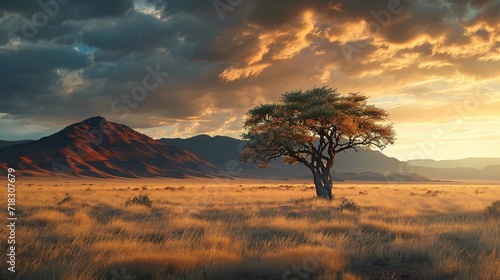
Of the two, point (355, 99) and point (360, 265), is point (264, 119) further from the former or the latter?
point (360, 265)

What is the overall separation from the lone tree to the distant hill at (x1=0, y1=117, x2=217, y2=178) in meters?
122

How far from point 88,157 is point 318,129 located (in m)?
153

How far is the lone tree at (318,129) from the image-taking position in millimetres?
28438

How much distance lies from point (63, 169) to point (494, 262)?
150463mm

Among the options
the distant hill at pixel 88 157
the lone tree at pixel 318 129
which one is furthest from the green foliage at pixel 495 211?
the distant hill at pixel 88 157

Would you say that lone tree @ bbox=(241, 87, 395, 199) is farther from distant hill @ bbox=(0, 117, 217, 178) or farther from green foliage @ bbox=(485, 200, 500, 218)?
distant hill @ bbox=(0, 117, 217, 178)

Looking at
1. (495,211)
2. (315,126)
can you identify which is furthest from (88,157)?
(495,211)

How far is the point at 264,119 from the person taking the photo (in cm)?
3306

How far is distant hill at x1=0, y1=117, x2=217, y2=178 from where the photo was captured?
5556 inches

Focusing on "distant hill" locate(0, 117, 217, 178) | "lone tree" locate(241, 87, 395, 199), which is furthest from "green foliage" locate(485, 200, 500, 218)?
"distant hill" locate(0, 117, 217, 178)

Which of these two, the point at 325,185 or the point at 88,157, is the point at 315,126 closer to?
the point at 325,185

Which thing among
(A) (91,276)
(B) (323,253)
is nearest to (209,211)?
(B) (323,253)

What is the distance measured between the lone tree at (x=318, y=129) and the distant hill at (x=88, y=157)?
12209 centimetres

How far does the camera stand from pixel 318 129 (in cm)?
2959
